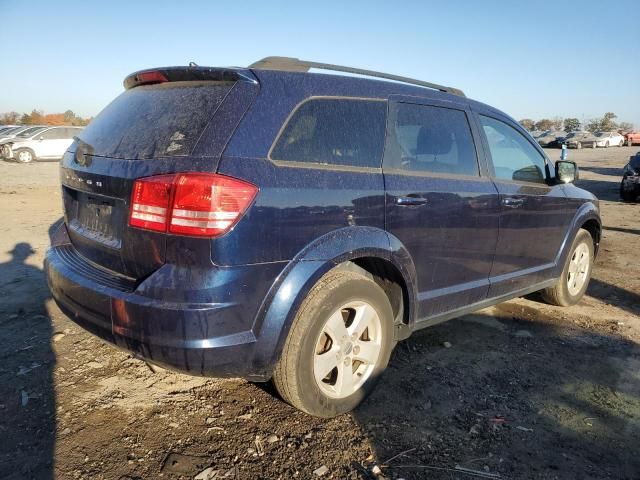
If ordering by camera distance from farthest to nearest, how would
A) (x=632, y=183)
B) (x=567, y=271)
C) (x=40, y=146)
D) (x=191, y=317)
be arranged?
1. (x=40, y=146)
2. (x=632, y=183)
3. (x=567, y=271)
4. (x=191, y=317)

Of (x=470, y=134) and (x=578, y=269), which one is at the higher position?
(x=470, y=134)

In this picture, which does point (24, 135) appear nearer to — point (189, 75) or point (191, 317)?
point (189, 75)

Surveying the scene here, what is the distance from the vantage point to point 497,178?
359cm

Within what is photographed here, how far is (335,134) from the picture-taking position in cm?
261

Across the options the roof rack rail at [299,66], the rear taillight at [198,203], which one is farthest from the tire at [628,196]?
the rear taillight at [198,203]

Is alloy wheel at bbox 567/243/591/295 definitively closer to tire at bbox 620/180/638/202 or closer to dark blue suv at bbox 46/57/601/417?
dark blue suv at bbox 46/57/601/417

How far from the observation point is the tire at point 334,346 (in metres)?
2.42

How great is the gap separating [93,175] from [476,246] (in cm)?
247

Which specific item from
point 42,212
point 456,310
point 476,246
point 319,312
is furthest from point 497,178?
point 42,212

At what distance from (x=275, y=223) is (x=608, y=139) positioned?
4986 centimetres

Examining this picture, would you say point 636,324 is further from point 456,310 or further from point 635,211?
point 635,211

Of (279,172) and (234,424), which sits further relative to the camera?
(234,424)

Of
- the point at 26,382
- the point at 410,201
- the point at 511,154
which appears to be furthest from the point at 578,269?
the point at 26,382

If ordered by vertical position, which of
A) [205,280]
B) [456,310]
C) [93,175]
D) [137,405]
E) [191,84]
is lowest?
[137,405]
